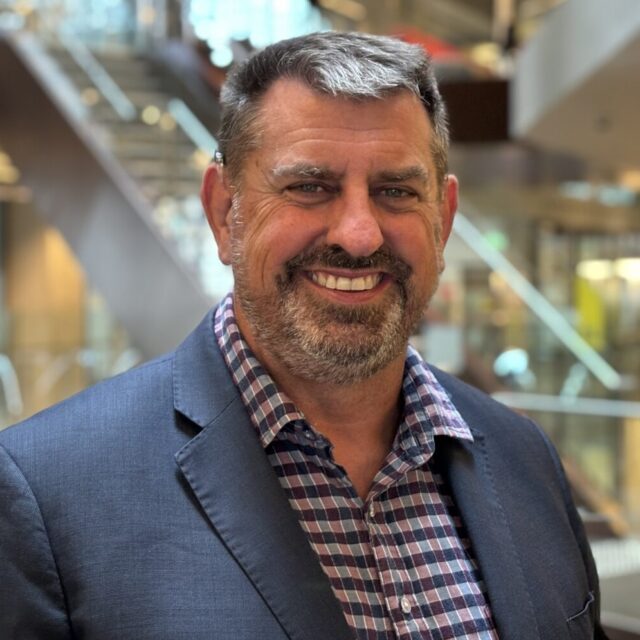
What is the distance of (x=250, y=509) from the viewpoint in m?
1.74

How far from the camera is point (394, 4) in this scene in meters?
16.9

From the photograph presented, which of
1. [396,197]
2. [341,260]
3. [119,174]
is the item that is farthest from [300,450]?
[119,174]

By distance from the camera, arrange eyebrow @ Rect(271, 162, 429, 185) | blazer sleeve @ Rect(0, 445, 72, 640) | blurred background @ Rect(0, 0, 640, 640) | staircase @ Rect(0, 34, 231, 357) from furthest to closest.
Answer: staircase @ Rect(0, 34, 231, 357) → blurred background @ Rect(0, 0, 640, 640) → eyebrow @ Rect(271, 162, 429, 185) → blazer sleeve @ Rect(0, 445, 72, 640)

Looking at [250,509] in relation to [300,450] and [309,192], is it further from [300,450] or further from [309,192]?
[309,192]

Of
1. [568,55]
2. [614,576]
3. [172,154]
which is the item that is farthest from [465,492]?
[568,55]

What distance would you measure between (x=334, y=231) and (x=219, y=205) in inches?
11.7

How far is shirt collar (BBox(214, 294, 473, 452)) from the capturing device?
1.85 metres

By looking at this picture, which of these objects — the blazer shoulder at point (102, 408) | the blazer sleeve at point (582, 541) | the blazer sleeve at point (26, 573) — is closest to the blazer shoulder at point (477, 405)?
the blazer sleeve at point (582, 541)

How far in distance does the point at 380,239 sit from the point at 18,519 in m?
0.67

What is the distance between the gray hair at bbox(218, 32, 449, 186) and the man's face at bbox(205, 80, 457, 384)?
2 centimetres

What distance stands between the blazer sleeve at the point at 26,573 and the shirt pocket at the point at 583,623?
2.79 feet

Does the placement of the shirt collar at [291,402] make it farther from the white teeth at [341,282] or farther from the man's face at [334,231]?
the white teeth at [341,282]

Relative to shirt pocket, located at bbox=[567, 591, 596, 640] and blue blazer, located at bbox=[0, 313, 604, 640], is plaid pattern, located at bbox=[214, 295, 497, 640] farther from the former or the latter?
shirt pocket, located at bbox=[567, 591, 596, 640]

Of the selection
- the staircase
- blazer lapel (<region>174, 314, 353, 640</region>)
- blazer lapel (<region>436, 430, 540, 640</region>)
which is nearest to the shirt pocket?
blazer lapel (<region>436, 430, 540, 640</region>)
